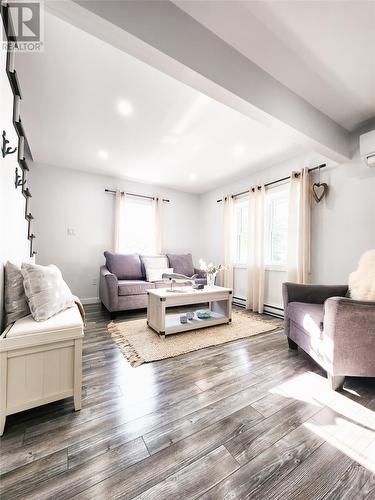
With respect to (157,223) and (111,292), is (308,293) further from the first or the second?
(157,223)

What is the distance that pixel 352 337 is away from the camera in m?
1.45

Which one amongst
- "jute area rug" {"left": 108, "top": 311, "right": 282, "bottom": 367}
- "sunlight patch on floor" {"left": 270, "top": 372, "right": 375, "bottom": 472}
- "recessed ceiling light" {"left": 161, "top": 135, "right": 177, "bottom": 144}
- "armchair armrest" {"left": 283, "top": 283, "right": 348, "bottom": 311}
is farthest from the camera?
"recessed ceiling light" {"left": 161, "top": 135, "right": 177, "bottom": 144}

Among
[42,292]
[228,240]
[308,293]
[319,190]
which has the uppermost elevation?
[319,190]

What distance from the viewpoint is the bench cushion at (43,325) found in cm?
114

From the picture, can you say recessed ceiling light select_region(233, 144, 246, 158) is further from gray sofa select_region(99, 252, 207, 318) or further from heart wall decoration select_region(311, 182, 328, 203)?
gray sofa select_region(99, 252, 207, 318)

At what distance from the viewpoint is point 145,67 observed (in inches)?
64.7

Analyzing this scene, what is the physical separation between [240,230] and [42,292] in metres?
3.55

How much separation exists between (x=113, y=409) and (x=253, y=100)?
236 centimetres

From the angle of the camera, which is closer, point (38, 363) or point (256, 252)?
point (38, 363)

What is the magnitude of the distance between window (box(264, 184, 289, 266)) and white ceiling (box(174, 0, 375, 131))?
1.59 meters

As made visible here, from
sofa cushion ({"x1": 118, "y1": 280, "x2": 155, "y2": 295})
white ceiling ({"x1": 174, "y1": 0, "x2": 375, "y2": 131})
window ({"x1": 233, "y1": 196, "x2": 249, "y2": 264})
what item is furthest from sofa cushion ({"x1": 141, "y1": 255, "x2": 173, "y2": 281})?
white ceiling ({"x1": 174, "y1": 0, "x2": 375, "y2": 131})

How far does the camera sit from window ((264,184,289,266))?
Result: 339 centimetres

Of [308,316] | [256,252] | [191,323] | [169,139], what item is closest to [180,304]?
[191,323]

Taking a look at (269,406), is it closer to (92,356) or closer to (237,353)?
(237,353)
